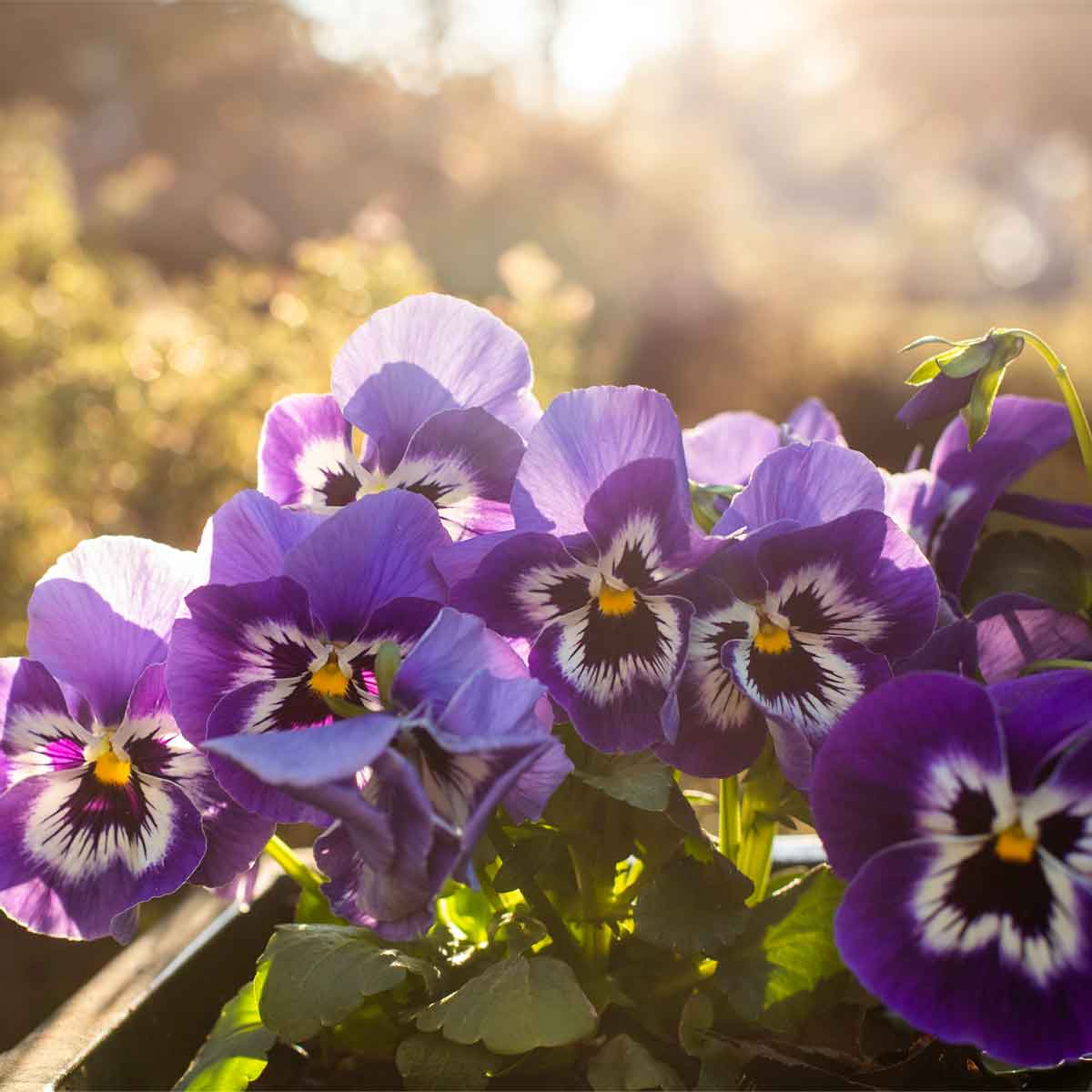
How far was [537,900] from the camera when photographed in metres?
0.66

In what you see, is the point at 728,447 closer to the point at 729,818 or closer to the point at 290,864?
the point at 729,818

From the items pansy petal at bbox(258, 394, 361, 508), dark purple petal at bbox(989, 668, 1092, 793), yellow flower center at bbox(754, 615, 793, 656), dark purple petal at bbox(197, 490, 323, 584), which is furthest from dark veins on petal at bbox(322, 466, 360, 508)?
dark purple petal at bbox(989, 668, 1092, 793)

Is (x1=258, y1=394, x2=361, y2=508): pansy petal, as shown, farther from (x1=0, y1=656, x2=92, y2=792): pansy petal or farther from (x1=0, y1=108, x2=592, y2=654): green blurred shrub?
(x1=0, y1=108, x2=592, y2=654): green blurred shrub

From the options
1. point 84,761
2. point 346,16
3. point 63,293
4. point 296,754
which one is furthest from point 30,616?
point 346,16

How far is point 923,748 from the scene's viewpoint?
1.65 ft

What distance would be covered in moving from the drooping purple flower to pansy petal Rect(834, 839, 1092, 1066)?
22 centimetres

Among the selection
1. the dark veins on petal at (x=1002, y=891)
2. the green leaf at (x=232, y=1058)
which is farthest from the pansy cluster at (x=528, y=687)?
the green leaf at (x=232, y=1058)

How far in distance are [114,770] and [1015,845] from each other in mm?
389

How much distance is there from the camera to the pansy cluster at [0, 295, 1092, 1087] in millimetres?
493

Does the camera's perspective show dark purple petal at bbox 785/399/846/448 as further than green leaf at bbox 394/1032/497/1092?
Yes

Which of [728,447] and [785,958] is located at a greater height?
[728,447]

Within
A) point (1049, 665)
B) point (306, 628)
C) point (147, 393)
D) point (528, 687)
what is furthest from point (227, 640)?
point (147, 393)

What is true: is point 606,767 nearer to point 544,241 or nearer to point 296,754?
point 296,754

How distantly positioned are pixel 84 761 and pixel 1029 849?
0.41 metres
